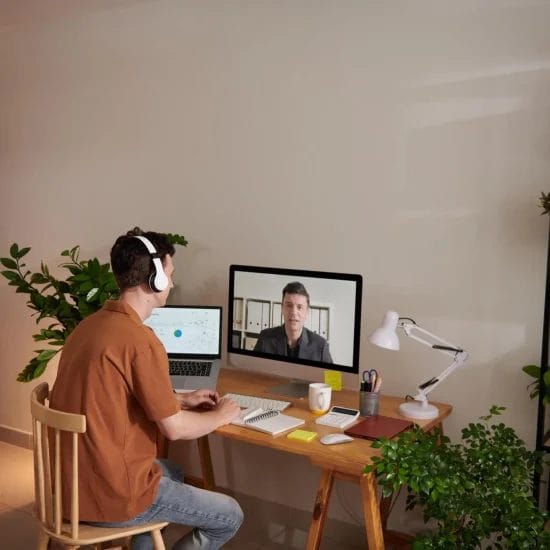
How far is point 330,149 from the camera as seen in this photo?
2949 mm

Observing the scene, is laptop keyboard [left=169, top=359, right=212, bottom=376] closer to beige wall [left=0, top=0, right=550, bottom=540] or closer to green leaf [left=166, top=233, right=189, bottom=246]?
beige wall [left=0, top=0, right=550, bottom=540]

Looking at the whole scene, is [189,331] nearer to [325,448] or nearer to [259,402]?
[259,402]

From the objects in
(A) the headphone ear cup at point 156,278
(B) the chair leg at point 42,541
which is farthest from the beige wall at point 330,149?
(B) the chair leg at point 42,541

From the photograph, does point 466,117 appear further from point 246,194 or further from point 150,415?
point 150,415

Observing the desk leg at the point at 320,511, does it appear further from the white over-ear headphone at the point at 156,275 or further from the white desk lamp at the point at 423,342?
the white over-ear headphone at the point at 156,275

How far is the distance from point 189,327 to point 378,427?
1053 mm

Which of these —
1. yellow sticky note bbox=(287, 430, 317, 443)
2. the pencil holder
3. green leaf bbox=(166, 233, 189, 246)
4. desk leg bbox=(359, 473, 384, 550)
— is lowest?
A: desk leg bbox=(359, 473, 384, 550)

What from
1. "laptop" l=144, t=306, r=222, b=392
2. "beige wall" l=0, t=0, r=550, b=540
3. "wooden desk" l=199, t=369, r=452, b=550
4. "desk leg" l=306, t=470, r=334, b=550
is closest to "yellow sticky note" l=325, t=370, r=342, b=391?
"wooden desk" l=199, t=369, r=452, b=550

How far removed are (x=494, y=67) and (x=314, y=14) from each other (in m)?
0.81

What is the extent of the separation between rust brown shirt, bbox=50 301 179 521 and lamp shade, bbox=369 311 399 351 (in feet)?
2.55

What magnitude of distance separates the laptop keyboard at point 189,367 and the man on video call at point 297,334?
0.36m

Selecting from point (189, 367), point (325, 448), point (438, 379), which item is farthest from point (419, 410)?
point (189, 367)

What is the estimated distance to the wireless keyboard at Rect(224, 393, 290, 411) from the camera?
2.56m

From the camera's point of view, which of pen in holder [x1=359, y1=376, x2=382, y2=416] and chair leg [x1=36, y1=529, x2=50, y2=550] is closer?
chair leg [x1=36, y1=529, x2=50, y2=550]
